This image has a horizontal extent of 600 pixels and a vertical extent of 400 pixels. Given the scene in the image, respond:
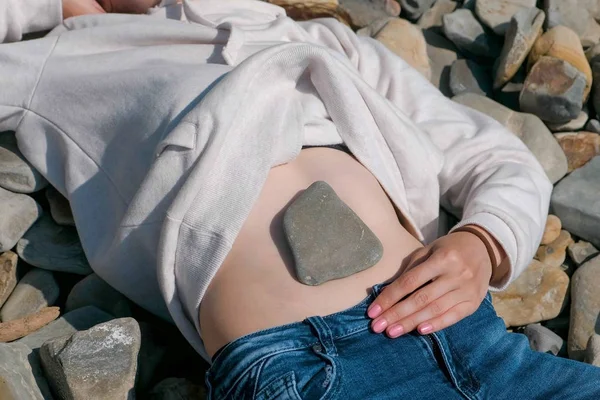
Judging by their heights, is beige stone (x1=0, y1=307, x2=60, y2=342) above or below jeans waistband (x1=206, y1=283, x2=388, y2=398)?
below

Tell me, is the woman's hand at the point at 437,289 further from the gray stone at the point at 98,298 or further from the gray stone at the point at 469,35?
the gray stone at the point at 469,35

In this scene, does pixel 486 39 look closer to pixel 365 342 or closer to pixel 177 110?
pixel 177 110

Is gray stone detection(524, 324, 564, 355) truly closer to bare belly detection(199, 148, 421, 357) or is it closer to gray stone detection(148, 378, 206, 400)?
bare belly detection(199, 148, 421, 357)

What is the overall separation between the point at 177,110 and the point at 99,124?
0.21 m

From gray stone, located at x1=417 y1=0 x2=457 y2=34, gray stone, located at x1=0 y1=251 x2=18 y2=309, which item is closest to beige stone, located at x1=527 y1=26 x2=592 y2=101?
gray stone, located at x1=417 y1=0 x2=457 y2=34

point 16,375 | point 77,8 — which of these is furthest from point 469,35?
point 16,375

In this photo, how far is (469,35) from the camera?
259 cm

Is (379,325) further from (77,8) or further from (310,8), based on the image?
(310,8)

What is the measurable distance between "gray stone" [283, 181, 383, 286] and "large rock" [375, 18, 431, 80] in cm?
105

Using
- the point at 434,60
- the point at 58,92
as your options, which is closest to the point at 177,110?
the point at 58,92

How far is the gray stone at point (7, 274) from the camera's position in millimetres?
1828

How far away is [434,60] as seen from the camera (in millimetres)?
2607

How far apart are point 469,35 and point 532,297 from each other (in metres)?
0.97

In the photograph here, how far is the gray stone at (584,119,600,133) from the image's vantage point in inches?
94.0
